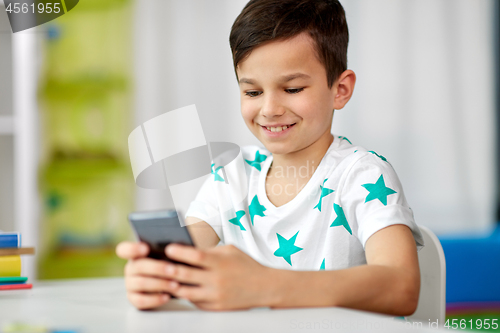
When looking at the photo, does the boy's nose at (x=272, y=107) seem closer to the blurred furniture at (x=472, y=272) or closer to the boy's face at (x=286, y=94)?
the boy's face at (x=286, y=94)

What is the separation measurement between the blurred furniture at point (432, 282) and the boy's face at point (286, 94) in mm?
248

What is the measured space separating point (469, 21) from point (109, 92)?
1.48m

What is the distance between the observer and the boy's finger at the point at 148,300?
1.57 ft

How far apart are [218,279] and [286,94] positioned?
16.4 inches

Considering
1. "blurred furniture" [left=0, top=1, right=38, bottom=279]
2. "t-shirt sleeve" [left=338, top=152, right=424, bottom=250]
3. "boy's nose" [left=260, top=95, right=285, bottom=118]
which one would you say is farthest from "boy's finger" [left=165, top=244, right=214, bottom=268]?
"blurred furniture" [left=0, top=1, right=38, bottom=279]

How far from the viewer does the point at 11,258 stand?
0.71 meters

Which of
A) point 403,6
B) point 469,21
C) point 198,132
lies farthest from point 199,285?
point 469,21

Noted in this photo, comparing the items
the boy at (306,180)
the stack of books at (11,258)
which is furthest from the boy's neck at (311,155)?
the stack of books at (11,258)

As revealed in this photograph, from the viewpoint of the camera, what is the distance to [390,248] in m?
0.61

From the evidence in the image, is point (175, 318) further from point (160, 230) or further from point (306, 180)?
point (306, 180)

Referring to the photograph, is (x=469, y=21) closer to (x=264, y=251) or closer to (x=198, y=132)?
(x=198, y=132)

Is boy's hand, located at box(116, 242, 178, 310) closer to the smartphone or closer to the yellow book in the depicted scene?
the smartphone

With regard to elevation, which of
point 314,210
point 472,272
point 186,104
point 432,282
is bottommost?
point 472,272

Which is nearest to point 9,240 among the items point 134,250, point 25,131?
point 134,250
